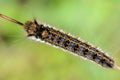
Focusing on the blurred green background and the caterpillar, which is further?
the blurred green background

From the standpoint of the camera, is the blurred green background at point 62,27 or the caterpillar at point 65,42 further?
the blurred green background at point 62,27

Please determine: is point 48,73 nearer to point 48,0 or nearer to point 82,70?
point 82,70

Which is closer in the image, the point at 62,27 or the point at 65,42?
the point at 65,42

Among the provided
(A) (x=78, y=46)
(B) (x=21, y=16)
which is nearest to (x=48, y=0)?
(B) (x=21, y=16)

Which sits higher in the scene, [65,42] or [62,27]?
[62,27]
